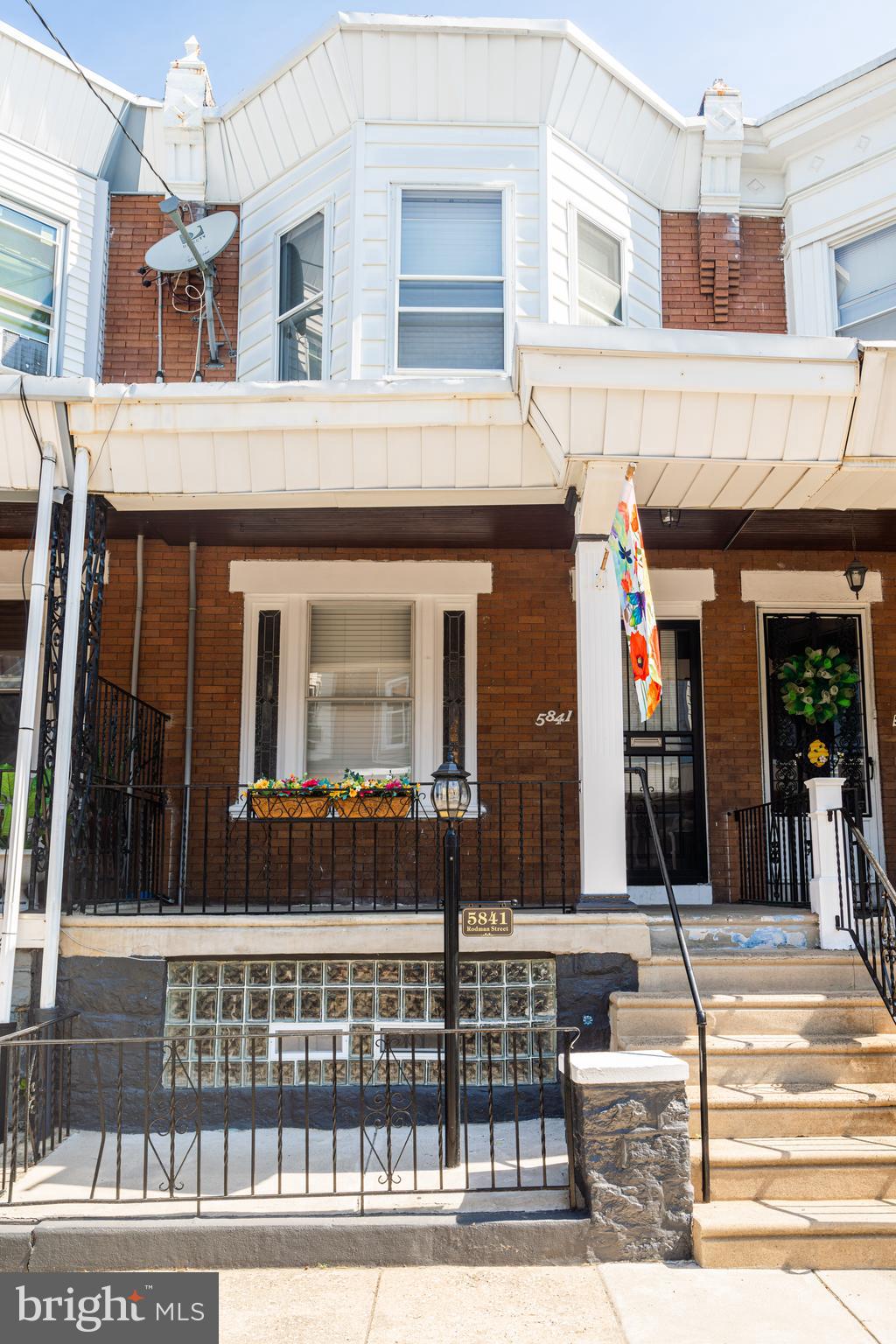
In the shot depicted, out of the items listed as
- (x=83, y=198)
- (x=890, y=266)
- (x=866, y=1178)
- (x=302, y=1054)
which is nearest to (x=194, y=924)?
(x=302, y=1054)

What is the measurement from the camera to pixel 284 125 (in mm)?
9734

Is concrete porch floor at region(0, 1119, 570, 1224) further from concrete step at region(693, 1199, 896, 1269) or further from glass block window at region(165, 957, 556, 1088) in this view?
concrete step at region(693, 1199, 896, 1269)

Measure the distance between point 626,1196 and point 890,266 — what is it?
26.5 ft

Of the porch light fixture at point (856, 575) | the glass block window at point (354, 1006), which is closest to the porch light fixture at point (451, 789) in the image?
the glass block window at point (354, 1006)

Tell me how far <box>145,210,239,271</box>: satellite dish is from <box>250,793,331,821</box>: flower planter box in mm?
4474

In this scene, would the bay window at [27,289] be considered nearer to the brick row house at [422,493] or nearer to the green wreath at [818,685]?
the brick row house at [422,493]

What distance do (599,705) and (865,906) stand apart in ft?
6.46

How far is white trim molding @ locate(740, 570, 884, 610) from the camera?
9914mm

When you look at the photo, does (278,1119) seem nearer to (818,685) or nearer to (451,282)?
(818,685)

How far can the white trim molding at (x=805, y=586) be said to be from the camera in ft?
32.5

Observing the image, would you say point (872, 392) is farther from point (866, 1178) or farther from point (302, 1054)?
point (302, 1054)

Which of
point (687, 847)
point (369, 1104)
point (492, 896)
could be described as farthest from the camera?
point (687, 847)

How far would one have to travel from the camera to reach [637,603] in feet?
21.4

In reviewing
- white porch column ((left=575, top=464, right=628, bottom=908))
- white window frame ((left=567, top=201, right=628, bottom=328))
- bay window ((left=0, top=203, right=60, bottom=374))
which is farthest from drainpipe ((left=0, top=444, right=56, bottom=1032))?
white window frame ((left=567, top=201, right=628, bottom=328))
